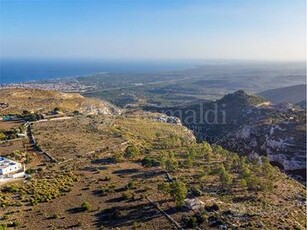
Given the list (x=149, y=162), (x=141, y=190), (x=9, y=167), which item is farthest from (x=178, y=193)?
(x=9, y=167)

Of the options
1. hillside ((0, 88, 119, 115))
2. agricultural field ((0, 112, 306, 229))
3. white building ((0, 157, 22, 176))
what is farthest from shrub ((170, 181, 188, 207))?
hillside ((0, 88, 119, 115))

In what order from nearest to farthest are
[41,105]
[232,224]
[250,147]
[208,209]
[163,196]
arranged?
1. [232,224]
2. [208,209]
3. [163,196]
4. [250,147]
5. [41,105]

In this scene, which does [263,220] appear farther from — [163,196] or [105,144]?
[105,144]

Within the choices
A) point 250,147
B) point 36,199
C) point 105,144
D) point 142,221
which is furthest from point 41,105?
point 142,221

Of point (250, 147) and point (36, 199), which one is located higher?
point (36, 199)

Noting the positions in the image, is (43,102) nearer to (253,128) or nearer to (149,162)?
(253,128)

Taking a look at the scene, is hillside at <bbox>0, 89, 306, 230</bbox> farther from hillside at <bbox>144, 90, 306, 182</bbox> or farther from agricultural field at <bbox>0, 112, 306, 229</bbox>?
hillside at <bbox>144, 90, 306, 182</bbox>

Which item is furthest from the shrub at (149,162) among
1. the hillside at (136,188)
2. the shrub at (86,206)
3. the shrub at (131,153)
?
the shrub at (86,206)
